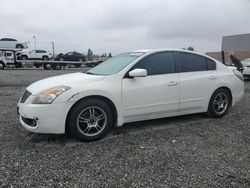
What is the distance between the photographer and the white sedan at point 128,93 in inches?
162

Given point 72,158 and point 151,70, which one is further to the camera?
point 151,70

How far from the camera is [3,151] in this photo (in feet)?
12.7

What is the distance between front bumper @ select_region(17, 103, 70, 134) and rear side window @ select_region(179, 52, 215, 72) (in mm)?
2485

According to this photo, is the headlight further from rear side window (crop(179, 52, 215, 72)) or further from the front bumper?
rear side window (crop(179, 52, 215, 72))

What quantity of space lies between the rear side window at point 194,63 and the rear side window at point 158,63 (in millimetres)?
245

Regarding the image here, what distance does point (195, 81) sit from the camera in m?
5.32

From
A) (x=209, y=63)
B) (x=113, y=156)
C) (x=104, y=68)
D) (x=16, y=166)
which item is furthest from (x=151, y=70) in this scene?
(x=16, y=166)

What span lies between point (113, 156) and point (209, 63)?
3.18 m

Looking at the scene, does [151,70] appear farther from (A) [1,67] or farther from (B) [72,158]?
(A) [1,67]

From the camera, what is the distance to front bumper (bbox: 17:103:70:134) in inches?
158

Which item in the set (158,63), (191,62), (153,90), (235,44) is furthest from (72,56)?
(153,90)

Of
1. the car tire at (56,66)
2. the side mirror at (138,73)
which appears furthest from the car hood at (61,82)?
the car tire at (56,66)

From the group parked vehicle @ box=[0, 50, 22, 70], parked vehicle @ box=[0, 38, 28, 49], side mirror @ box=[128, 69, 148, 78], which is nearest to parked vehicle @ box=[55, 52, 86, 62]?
parked vehicle @ box=[0, 38, 28, 49]

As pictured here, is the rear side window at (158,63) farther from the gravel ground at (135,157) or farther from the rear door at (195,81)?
the gravel ground at (135,157)
